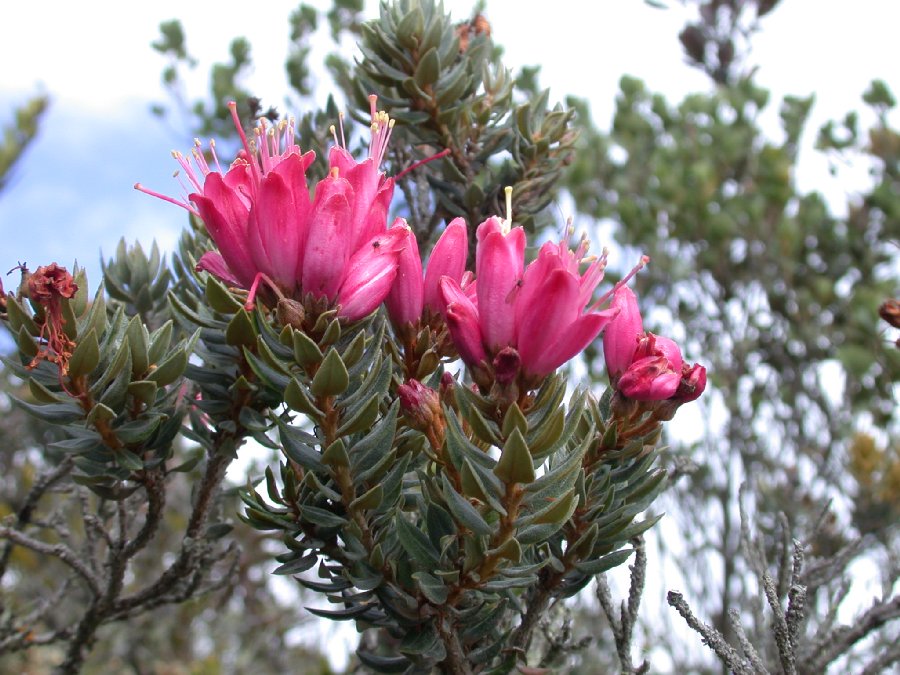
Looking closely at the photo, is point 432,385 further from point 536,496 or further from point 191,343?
point 191,343

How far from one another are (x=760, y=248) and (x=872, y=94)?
121cm

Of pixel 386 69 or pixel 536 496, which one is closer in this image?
pixel 536 496

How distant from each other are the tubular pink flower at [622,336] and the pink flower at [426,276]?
25cm

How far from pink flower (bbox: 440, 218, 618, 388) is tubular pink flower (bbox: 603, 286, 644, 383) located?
129mm

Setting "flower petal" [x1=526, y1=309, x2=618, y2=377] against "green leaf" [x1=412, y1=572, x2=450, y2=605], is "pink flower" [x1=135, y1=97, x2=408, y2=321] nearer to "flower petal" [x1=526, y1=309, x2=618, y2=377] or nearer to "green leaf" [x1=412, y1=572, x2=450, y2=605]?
"flower petal" [x1=526, y1=309, x2=618, y2=377]

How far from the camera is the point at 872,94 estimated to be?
18.2ft

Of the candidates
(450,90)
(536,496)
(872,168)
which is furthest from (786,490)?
(536,496)

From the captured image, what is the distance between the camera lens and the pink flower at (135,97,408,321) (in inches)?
45.4

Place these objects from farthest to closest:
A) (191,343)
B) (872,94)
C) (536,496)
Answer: (872,94), (191,343), (536,496)

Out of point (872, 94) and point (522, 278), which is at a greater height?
point (872, 94)

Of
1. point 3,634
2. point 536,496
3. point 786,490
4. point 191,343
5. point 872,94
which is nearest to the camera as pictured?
point 536,496

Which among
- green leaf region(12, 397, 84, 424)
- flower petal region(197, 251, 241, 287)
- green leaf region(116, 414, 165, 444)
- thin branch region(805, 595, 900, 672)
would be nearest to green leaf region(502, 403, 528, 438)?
flower petal region(197, 251, 241, 287)

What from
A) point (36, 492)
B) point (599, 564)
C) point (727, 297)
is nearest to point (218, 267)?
point (599, 564)

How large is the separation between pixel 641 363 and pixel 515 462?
12.4 inches
